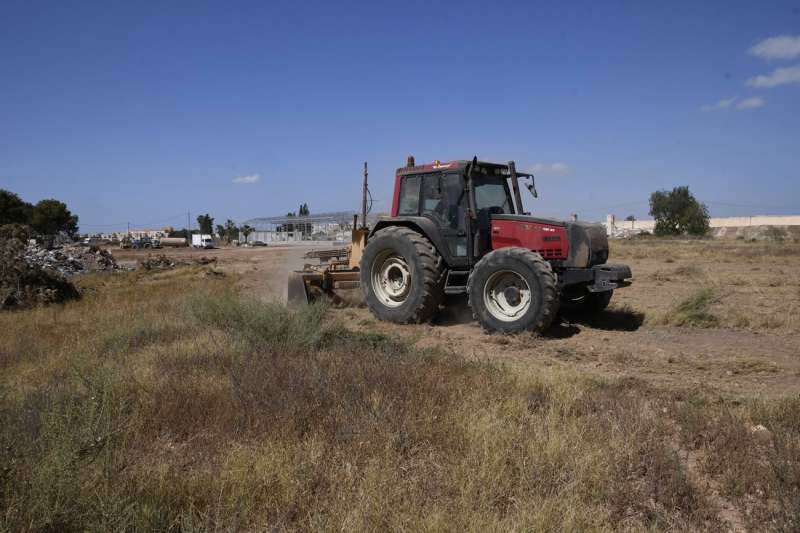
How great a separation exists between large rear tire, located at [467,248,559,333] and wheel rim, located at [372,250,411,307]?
1522 mm

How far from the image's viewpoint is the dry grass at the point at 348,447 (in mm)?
2959

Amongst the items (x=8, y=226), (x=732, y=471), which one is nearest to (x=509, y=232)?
(x=732, y=471)

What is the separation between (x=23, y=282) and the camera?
1141 centimetres

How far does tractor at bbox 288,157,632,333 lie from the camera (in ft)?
25.6

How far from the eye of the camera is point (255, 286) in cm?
1480

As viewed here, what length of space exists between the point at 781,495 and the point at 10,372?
21.5ft

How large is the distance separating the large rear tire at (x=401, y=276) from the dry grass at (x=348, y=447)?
105 inches

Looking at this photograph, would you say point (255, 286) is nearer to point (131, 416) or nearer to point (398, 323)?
point (398, 323)

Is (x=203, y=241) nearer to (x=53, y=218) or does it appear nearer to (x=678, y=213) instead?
(x=53, y=218)

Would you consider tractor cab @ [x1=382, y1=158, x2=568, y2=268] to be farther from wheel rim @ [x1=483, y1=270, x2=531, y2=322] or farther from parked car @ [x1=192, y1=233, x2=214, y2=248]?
parked car @ [x1=192, y1=233, x2=214, y2=248]

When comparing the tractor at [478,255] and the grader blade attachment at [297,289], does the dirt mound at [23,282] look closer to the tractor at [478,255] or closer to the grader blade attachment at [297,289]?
the grader blade attachment at [297,289]

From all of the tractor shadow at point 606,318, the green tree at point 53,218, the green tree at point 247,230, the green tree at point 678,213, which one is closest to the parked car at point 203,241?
the green tree at point 247,230

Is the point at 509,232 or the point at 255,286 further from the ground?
the point at 509,232

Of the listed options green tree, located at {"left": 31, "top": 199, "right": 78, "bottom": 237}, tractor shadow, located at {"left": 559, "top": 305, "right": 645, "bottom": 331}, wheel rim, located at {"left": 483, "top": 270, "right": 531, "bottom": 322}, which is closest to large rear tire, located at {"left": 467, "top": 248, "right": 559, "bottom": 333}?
wheel rim, located at {"left": 483, "top": 270, "right": 531, "bottom": 322}
